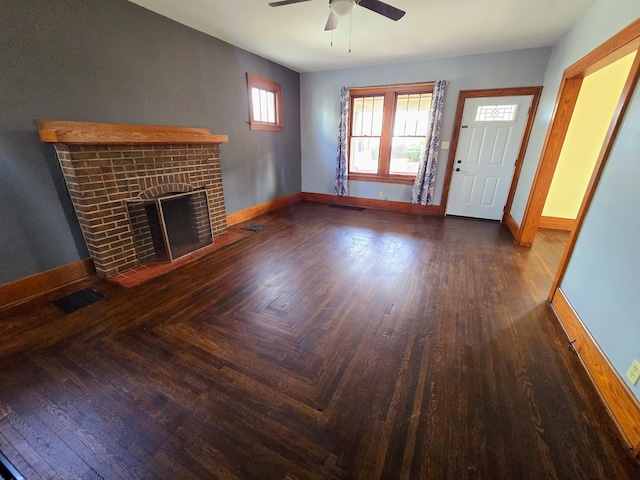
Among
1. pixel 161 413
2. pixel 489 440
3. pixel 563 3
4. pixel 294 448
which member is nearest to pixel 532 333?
pixel 489 440

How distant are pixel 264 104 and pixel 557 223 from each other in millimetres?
Result: 5271

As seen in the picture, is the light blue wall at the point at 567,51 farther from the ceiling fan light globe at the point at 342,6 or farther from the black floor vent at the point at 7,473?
the black floor vent at the point at 7,473

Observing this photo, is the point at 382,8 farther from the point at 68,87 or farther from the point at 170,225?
the point at 170,225

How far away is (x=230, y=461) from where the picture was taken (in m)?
1.17

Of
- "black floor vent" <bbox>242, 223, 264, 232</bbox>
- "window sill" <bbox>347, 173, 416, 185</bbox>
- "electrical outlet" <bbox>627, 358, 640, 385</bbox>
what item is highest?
"window sill" <bbox>347, 173, 416, 185</bbox>

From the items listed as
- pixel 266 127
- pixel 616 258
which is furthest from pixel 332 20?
pixel 616 258

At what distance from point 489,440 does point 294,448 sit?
921mm

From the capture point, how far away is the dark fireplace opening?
292cm

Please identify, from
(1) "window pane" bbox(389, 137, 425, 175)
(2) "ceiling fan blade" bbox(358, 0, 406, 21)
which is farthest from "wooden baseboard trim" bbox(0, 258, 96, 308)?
(1) "window pane" bbox(389, 137, 425, 175)

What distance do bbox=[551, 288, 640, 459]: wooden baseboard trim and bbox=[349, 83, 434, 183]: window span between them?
358 centimetres

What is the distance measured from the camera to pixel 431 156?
15.3ft

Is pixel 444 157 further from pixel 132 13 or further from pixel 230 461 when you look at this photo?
pixel 230 461

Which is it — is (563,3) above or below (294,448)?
above

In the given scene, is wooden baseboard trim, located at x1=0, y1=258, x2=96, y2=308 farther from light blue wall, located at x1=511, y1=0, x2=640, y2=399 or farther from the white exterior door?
the white exterior door
